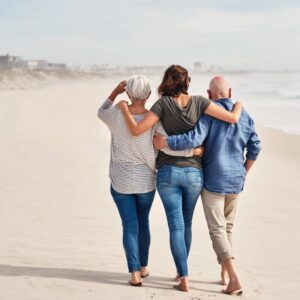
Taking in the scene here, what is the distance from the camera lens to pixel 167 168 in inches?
182

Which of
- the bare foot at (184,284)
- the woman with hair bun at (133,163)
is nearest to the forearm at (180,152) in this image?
the woman with hair bun at (133,163)

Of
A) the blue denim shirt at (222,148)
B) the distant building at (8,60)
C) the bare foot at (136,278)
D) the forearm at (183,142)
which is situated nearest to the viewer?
the forearm at (183,142)

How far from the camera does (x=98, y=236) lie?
6.69 meters

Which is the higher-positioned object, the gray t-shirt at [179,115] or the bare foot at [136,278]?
the gray t-shirt at [179,115]

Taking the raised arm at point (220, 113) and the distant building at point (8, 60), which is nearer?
the raised arm at point (220, 113)

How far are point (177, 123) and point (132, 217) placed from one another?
0.77 metres

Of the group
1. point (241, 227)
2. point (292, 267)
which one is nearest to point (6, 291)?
point (292, 267)

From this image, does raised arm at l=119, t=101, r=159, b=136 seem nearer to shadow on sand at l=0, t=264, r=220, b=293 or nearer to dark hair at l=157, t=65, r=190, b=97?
dark hair at l=157, t=65, r=190, b=97

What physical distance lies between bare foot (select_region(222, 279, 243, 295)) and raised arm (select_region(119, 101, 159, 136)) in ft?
4.04

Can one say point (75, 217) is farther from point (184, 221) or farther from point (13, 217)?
point (184, 221)

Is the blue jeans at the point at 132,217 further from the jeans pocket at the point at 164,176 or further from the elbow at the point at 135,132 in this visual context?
the elbow at the point at 135,132

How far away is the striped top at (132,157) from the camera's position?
4.72 meters

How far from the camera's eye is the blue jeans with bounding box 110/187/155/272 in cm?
481

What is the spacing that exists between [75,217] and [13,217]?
68 cm
